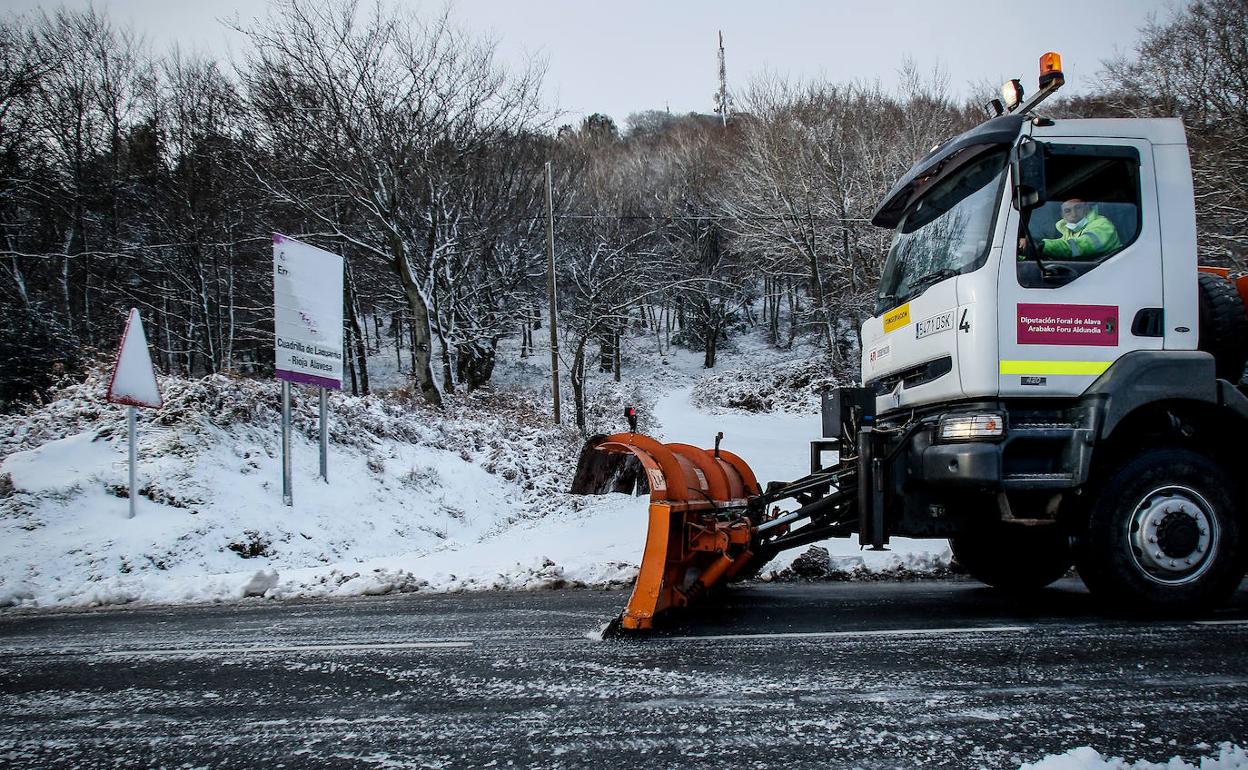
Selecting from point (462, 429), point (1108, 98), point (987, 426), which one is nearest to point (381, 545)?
point (462, 429)

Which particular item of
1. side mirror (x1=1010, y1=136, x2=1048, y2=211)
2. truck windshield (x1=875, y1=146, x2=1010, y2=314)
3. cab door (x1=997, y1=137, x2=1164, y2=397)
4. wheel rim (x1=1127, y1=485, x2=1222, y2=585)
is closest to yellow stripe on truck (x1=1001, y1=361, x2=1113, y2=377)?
cab door (x1=997, y1=137, x2=1164, y2=397)

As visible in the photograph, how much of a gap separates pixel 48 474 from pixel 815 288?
79.3 feet

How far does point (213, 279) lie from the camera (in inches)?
927

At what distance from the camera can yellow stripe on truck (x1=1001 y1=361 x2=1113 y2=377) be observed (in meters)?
4.04

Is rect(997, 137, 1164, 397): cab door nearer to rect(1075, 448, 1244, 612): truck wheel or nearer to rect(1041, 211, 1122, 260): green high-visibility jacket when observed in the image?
rect(1041, 211, 1122, 260): green high-visibility jacket

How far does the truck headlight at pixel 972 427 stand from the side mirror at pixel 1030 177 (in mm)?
1219

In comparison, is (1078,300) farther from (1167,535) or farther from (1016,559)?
(1016,559)

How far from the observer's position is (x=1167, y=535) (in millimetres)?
3984

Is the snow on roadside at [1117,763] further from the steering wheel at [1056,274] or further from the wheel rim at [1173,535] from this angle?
the steering wheel at [1056,274]

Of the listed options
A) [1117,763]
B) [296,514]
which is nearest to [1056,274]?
[1117,763]

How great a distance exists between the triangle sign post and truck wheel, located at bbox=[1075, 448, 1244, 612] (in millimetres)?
9144

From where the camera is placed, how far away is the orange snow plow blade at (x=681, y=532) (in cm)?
401

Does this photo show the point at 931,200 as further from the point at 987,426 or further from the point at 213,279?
the point at 213,279

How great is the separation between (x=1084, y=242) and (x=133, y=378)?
30.2 feet
